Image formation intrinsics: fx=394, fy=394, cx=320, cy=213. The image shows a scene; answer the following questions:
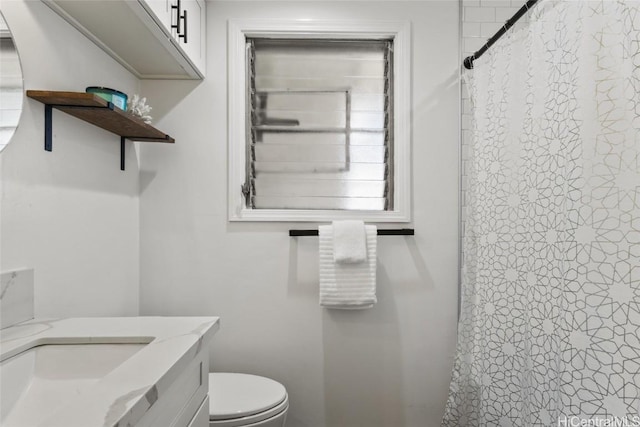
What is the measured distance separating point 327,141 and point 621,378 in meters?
1.46

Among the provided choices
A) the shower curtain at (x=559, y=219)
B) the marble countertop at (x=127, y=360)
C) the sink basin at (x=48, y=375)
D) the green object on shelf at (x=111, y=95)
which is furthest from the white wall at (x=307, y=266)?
the sink basin at (x=48, y=375)

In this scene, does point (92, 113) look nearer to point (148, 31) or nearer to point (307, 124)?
point (148, 31)

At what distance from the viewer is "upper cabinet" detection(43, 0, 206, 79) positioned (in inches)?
49.4

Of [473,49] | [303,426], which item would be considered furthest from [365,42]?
[303,426]

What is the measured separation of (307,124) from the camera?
1979 millimetres

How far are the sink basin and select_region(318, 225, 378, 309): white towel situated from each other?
3.11ft

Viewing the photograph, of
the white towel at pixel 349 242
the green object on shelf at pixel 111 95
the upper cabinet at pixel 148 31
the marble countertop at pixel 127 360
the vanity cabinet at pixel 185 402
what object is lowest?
the vanity cabinet at pixel 185 402

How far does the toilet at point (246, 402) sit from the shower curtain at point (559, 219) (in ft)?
2.67

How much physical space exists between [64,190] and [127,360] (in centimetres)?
77

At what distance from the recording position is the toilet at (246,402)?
1.38m

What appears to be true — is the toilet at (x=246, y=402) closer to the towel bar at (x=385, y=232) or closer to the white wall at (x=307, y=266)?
the white wall at (x=307, y=266)

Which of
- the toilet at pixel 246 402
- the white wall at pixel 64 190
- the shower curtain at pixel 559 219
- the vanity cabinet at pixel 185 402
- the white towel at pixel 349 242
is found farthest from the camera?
the white towel at pixel 349 242

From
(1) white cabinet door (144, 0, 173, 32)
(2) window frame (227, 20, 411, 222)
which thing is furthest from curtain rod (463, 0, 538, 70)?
(1) white cabinet door (144, 0, 173, 32)

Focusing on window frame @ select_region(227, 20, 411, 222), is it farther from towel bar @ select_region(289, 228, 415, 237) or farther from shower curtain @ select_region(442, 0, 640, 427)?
shower curtain @ select_region(442, 0, 640, 427)
